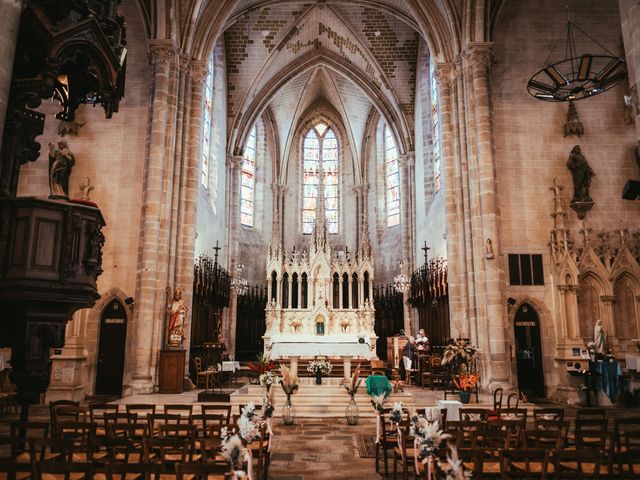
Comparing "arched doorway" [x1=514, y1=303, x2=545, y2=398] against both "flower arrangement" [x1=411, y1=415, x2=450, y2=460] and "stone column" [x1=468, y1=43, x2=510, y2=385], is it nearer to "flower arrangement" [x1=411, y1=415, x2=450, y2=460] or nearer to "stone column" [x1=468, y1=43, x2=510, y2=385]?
"stone column" [x1=468, y1=43, x2=510, y2=385]

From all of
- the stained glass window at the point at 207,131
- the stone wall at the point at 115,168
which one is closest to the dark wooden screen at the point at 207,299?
the stone wall at the point at 115,168

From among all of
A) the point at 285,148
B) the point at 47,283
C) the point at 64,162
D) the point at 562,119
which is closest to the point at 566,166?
the point at 562,119

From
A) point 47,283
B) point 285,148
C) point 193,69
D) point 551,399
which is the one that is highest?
point 285,148

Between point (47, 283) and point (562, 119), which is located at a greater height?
point (562, 119)

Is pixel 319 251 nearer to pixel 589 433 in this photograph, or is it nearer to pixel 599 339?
pixel 599 339

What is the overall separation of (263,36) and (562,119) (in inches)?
537

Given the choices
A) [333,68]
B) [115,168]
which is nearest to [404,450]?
[115,168]

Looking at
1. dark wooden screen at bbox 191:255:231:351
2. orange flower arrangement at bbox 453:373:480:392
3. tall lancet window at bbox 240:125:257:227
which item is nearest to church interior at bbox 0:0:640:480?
dark wooden screen at bbox 191:255:231:351

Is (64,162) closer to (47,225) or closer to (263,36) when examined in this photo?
(47,225)

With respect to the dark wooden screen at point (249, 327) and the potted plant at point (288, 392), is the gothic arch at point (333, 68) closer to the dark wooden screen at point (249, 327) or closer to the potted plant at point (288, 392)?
the dark wooden screen at point (249, 327)

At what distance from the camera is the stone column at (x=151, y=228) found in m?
14.1

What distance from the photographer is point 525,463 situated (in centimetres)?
493

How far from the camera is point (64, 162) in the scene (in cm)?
930

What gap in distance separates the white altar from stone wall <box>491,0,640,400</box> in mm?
8251
